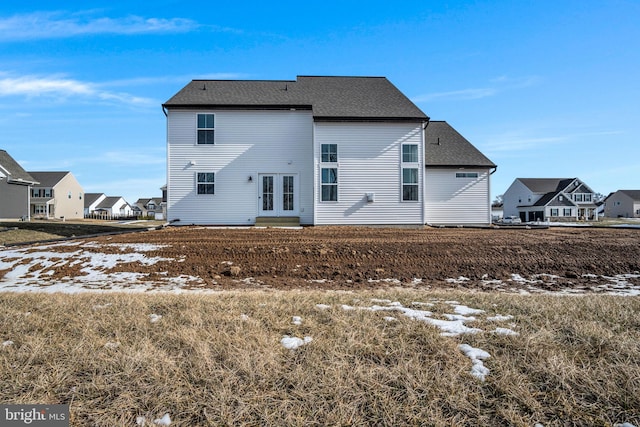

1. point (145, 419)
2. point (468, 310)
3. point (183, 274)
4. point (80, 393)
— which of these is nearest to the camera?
point (145, 419)

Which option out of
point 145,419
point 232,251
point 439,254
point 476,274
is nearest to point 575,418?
point 145,419

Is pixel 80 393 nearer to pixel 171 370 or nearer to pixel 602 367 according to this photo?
pixel 171 370

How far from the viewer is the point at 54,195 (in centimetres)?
4631

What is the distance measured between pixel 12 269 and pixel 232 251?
14.5 feet

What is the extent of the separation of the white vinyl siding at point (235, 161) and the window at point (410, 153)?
4.29 metres

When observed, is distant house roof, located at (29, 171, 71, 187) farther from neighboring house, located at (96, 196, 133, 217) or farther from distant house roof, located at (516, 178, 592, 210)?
distant house roof, located at (516, 178, 592, 210)

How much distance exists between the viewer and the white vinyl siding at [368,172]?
50.4 feet

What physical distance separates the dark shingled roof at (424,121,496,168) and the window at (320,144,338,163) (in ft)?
16.8

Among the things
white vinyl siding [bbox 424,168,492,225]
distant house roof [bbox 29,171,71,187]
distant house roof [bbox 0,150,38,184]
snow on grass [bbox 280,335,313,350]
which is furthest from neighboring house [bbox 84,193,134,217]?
snow on grass [bbox 280,335,313,350]

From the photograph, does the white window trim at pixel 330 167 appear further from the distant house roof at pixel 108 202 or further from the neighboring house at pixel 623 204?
the distant house roof at pixel 108 202

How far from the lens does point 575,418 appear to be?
2465 millimetres

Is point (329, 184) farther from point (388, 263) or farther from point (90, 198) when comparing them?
point (90, 198)

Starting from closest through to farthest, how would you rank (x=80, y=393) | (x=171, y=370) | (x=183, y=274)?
(x=80, y=393) < (x=171, y=370) < (x=183, y=274)

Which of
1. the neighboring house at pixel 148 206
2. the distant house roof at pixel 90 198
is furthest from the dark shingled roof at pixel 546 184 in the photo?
the distant house roof at pixel 90 198
